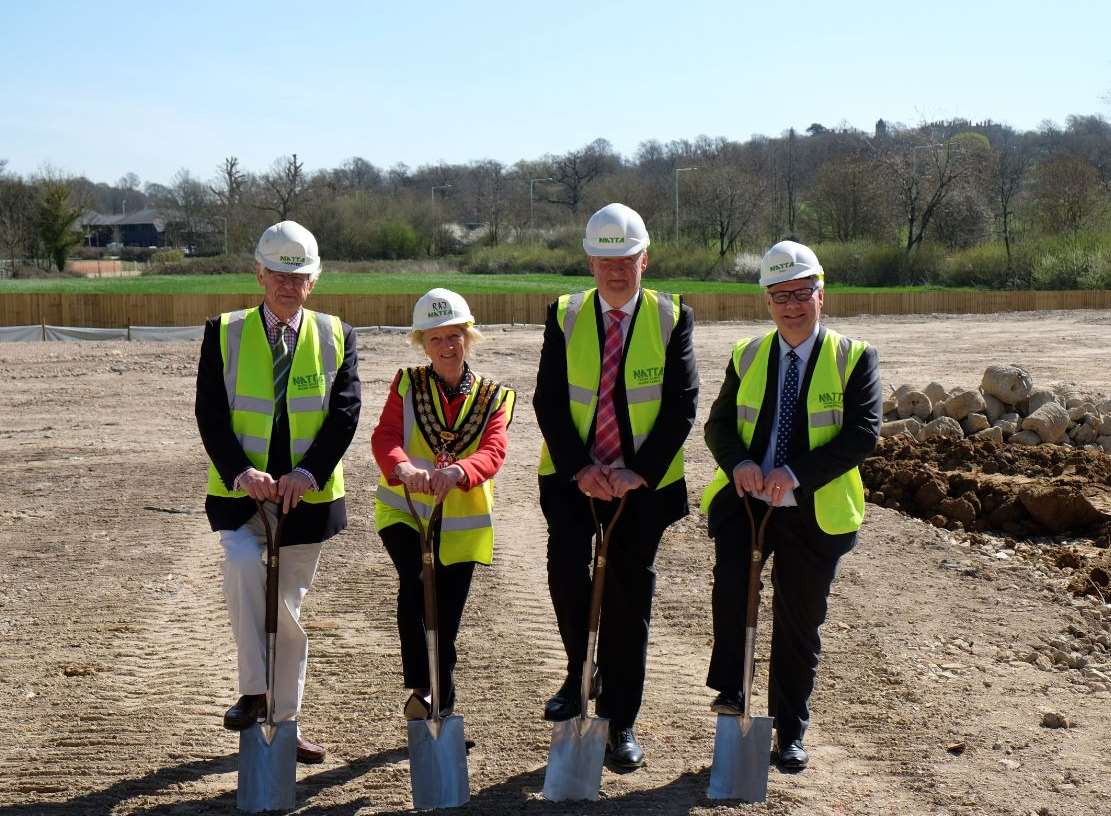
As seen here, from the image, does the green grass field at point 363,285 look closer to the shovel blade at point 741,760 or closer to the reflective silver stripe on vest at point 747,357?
the reflective silver stripe on vest at point 747,357

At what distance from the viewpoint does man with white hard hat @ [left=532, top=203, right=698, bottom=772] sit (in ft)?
15.6

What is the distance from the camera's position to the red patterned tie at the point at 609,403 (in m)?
4.83

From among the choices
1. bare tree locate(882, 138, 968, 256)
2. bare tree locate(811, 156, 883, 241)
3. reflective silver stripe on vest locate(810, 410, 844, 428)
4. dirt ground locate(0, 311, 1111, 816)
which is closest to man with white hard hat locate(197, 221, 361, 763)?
dirt ground locate(0, 311, 1111, 816)

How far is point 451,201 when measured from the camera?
11769cm

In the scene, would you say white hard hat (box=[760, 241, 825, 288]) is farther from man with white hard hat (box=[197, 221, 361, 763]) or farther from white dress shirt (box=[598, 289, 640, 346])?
man with white hard hat (box=[197, 221, 361, 763])

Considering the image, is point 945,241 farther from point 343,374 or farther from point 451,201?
point 343,374

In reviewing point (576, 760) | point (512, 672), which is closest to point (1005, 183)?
point (512, 672)

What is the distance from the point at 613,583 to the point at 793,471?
0.81 m

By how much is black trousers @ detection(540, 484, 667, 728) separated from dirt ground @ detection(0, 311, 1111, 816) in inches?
14.5

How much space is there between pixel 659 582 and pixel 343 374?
12.1 feet

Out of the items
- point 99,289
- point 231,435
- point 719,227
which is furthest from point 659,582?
point 719,227

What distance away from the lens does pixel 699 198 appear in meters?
83.9

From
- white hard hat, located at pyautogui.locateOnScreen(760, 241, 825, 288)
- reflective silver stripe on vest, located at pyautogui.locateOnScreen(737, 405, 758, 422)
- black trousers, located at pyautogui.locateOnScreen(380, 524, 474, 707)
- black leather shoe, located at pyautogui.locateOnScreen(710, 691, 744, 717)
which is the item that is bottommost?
black leather shoe, located at pyautogui.locateOnScreen(710, 691, 744, 717)

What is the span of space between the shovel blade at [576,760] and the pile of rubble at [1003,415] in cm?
779
